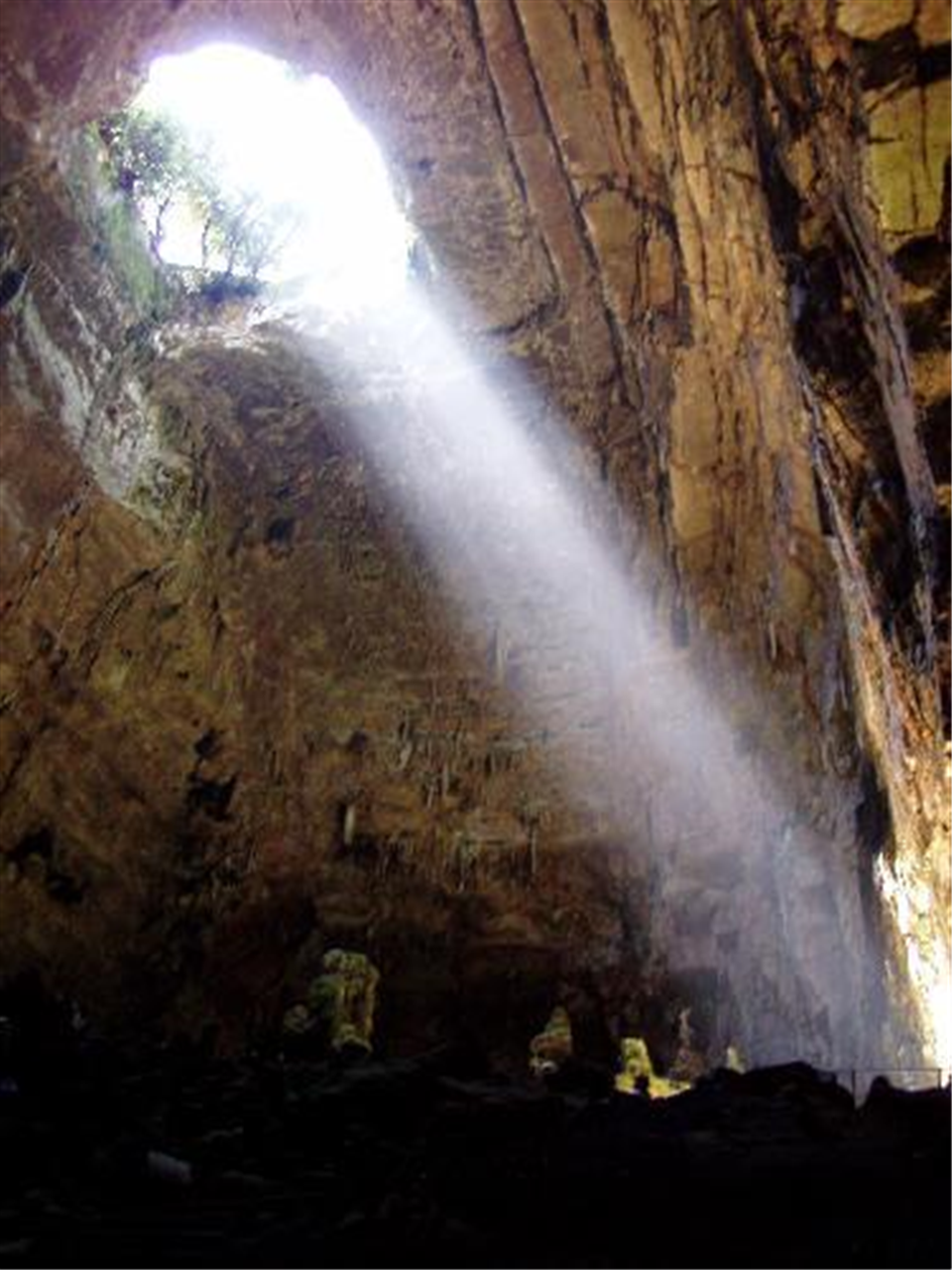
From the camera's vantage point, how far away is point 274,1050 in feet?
40.7

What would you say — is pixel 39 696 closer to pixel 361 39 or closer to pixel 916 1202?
pixel 361 39

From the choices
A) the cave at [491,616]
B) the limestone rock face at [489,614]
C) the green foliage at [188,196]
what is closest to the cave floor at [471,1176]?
the cave at [491,616]

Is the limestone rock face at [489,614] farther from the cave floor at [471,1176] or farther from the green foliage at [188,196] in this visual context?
the cave floor at [471,1176]

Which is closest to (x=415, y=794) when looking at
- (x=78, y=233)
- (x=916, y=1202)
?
(x=78, y=233)

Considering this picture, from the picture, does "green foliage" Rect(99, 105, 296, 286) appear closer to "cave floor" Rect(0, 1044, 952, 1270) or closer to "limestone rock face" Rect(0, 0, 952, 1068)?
"limestone rock face" Rect(0, 0, 952, 1068)

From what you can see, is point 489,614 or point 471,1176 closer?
point 471,1176

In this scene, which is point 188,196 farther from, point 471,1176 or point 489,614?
point 471,1176

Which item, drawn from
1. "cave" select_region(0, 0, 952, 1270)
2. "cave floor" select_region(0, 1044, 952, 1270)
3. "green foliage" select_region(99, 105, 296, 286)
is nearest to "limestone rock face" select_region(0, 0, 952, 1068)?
"cave" select_region(0, 0, 952, 1270)

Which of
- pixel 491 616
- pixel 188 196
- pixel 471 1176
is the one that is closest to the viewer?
pixel 471 1176

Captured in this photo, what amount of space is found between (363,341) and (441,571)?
3246 millimetres

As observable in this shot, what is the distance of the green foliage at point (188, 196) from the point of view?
42.8 ft

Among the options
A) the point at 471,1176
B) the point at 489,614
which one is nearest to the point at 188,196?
the point at 489,614

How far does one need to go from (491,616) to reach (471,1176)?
11526mm

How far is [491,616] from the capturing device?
608 inches
